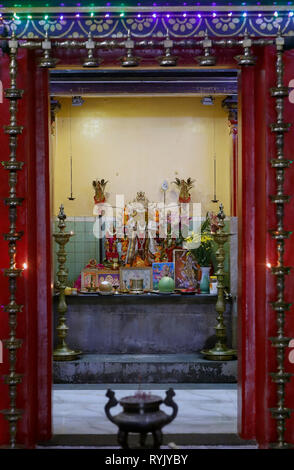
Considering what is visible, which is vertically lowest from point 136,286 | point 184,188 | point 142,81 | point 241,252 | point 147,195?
point 136,286

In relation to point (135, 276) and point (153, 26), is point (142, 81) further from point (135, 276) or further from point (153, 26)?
point (153, 26)

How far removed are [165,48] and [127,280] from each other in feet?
16.6

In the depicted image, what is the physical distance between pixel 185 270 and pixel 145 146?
85.8 inches

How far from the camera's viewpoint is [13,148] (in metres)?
6.62

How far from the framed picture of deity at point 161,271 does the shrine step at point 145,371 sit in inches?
59.1

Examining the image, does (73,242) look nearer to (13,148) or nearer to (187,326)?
(187,326)

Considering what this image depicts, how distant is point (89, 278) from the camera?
1118cm

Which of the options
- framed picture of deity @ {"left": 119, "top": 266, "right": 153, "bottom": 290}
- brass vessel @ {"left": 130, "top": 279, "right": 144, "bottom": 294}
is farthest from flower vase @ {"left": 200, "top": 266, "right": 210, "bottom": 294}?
brass vessel @ {"left": 130, "top": 279, "right": 144, "bottom": 294}

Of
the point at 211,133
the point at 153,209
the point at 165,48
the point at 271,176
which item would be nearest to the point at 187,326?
the point at 153,209

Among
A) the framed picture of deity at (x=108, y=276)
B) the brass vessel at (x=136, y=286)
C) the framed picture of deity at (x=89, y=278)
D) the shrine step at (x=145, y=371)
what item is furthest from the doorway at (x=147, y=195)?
the framed picture of deity at (x=108, y=276)

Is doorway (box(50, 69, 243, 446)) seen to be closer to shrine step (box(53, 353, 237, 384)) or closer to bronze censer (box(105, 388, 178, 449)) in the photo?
shrine step (box(53, 353, 237, 384))

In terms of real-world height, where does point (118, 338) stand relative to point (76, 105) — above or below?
below

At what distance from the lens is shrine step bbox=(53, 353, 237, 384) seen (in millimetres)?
10062

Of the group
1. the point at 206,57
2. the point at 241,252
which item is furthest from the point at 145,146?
the point at 206,57
